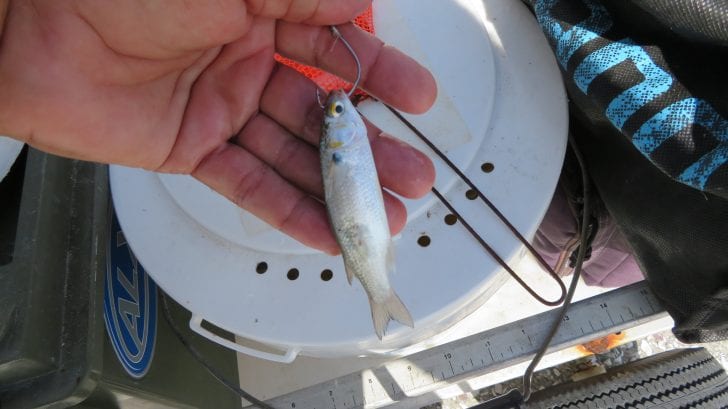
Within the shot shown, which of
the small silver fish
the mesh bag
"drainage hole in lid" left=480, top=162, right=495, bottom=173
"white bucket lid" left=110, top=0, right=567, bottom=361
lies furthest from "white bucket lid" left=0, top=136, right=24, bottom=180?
the mesh bag

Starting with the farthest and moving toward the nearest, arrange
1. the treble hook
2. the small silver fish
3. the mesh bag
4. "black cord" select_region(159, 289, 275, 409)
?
"black cord" select_region(159, 289, 275, 409)
the treble hook
the small silver fish
the mesh bag

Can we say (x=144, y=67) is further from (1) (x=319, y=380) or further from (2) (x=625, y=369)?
(2) (x=625, y=369)

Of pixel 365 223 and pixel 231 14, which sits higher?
pixel 231 14

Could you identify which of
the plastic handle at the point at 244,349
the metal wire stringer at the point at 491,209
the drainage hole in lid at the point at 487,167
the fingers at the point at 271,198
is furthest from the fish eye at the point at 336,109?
the plastic handle at the point at 244,349

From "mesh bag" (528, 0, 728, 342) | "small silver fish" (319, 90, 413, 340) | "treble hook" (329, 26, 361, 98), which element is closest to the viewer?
"mesh bag" (528, 0, 728, 342)

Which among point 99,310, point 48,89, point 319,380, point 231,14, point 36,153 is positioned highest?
point 231,14

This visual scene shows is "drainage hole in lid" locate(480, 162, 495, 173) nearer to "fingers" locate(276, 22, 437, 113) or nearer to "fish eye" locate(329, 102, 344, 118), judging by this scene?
"fingers" locate(276, 22, 437, 113)

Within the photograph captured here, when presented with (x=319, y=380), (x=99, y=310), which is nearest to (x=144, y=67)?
(x=99, y=310)
